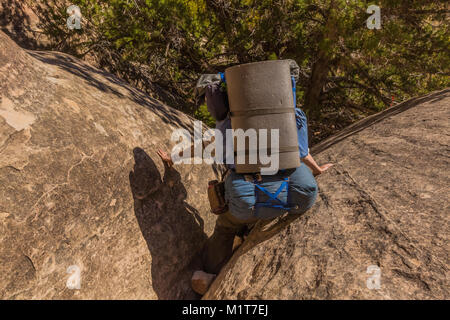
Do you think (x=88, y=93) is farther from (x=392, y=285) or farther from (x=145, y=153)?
(x=392, y=285)

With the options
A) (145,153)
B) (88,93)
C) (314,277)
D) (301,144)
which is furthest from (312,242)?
(88,93)

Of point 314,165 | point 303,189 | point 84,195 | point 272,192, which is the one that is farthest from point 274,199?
point 84,195

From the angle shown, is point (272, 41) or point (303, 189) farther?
point (272, 41)

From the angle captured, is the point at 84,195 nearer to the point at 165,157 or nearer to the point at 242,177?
the point at 165,157

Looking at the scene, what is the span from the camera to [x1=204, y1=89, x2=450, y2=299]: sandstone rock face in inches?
67.3

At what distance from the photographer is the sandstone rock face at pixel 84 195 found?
1961mm

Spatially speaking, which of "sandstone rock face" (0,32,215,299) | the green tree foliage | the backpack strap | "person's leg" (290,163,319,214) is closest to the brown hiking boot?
"sandstone rock face" (0,32,215,299)

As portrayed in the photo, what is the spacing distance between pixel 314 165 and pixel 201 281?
158cm

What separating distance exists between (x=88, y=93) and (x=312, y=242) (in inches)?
100

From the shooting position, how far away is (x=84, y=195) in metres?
2.26

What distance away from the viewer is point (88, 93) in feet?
9.43

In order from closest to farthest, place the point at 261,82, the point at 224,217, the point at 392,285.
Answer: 1. the point at 392,285
2. the point at 261,82
3. the point at 224,217

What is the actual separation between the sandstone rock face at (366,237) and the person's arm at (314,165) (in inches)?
3.2

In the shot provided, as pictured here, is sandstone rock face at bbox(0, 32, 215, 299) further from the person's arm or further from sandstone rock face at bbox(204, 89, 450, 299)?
the person's arm
